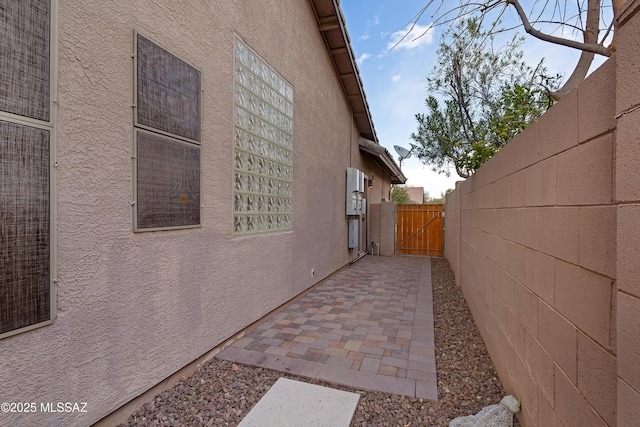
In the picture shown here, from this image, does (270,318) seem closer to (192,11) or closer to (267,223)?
(267,223)

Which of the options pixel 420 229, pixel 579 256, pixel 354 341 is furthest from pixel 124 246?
pixel 420 229

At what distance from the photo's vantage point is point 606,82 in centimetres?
126

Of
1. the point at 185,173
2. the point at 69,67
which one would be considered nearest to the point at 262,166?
the point at 185,173

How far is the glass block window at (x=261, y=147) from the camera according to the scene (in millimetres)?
3762

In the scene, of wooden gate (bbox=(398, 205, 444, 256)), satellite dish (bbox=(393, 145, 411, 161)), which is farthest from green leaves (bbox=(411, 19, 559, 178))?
wooden gate (bbox=(398, 205, 444, 256))

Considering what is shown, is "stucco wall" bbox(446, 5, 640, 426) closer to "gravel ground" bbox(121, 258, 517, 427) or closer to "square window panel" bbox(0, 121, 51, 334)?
"gravel ground" bbox(121, 258, 517, 427)

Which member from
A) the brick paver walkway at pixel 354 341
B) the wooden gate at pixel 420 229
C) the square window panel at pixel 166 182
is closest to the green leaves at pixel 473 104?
the wooden gate at pixel 420 229

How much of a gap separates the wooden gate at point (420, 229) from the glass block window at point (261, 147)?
789 cm

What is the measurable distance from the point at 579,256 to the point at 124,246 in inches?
111

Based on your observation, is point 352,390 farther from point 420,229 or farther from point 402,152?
point 402,152

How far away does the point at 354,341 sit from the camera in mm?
3695

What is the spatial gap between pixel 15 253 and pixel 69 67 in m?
1.17

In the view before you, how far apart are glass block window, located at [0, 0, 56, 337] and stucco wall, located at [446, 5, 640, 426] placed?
2780 millimetres

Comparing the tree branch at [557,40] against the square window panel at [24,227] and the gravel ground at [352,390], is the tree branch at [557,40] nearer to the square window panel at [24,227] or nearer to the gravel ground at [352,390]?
the gravel ground at [352,390]
